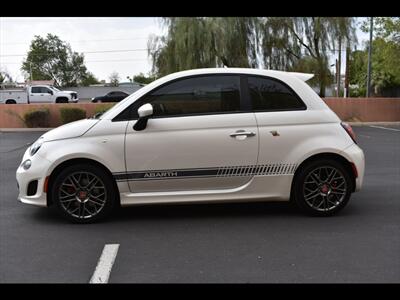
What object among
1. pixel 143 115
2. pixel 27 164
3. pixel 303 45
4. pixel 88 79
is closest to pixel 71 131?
pixel 27 164

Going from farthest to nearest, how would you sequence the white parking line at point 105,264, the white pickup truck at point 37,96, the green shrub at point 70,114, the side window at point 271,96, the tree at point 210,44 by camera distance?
the white pickup truck at point 37,96, the tree at point 210,44, the green shrub at point 70,114, the side window at point 271,96, the white parking line at point 105,264

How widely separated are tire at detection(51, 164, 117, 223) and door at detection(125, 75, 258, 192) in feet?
0.98

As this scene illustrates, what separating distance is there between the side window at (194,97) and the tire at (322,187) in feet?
3.62

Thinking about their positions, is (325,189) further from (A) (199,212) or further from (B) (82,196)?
(B) (82,196)

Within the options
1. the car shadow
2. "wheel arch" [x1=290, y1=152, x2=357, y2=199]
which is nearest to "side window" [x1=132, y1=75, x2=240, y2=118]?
"wheel arch" [x1=290, y1=152, x2=357, y2=199]

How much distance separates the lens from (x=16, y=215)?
554cm

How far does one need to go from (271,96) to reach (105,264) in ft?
8.74

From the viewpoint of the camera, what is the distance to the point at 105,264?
3961 millimetres

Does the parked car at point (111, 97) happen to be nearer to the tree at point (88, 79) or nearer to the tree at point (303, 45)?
the tree at point (303, 45)

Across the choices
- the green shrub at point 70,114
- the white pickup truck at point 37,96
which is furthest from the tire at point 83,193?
the white pickup truck at point 37,96

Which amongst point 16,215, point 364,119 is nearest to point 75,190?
point 16,215

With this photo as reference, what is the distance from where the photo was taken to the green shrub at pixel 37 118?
2062 centimetres
